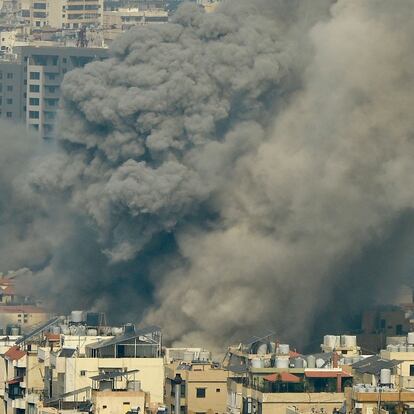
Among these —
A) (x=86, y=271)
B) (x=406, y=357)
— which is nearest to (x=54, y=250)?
(x=86, y=271)

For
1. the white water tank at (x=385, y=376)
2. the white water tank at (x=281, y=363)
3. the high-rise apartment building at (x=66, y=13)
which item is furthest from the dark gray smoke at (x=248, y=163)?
the high-rise apartment building at (x=66, y=13)

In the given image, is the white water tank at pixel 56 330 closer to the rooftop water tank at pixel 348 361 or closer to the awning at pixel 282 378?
the rooftop water tank at pixel 348 361

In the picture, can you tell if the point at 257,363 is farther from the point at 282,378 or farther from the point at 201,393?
the point at 282,378

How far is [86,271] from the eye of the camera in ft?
235

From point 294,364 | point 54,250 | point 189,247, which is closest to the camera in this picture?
point 294,364

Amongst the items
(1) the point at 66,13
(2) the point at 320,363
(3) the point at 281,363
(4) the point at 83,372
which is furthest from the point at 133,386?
(1) the point at 66,13

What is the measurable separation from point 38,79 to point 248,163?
51910mm

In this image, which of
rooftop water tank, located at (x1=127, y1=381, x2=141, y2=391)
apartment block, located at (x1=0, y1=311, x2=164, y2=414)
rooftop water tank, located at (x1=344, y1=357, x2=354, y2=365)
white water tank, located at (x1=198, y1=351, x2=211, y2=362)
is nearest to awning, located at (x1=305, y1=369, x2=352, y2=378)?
apartment block, located at (x1=0, y1=311, x2=164, y2=414)

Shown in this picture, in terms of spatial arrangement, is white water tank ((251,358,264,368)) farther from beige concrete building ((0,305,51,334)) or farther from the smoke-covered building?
the smoke-covered building

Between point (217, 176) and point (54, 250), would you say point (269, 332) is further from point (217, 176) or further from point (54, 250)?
point (54, 250)

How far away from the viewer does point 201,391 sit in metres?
52.3

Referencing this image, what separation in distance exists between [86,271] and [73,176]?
7.61 feet

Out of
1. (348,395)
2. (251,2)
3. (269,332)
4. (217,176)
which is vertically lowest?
(348,395)

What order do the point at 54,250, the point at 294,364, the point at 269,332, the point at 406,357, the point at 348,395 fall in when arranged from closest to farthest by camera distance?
the point at 348,395, the point at 294,364, the point at 406,357, the point at 269,332, the point at 54,250
